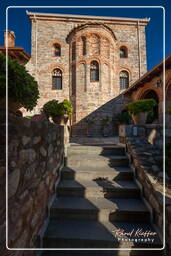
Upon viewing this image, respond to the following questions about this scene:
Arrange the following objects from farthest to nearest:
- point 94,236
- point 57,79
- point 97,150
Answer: point 57,79
point 97,150
point 94,236

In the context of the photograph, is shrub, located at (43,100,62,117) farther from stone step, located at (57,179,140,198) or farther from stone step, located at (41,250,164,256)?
stone step, located at (41,250,164,256)

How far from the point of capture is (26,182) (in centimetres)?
191

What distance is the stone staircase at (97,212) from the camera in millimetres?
2288

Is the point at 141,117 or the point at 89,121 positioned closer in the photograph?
the point at 141,117

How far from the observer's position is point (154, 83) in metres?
8.85

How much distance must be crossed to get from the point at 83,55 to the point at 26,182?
12419 mm

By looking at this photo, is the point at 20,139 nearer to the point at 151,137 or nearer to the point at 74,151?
the point at 74,151

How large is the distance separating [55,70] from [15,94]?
12431 mm

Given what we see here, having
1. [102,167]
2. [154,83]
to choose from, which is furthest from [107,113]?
[102,167]

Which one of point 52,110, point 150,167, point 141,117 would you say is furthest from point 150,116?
point 52,110

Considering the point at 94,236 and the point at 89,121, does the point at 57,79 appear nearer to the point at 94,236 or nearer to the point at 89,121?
the point at 89,121

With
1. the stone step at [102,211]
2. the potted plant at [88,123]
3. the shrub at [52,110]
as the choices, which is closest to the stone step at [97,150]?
the shrub at [52,110]

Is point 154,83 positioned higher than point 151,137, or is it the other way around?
point 154,83

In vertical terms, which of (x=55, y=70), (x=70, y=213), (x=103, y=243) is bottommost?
(x=103, y=243)
